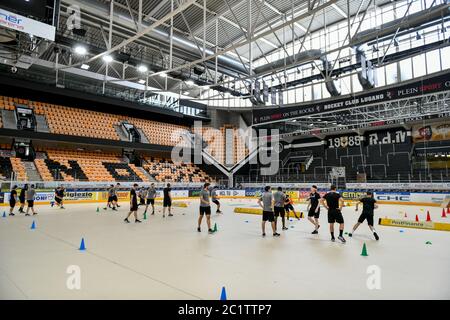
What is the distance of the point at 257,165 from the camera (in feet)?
116

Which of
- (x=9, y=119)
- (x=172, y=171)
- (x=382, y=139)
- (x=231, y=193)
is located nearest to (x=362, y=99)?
(x=382, y=139)

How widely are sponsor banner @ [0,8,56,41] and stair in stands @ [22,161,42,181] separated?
13670mm

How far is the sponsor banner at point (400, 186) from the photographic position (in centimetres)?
2127

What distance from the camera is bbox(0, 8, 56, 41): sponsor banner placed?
10312 millimetres

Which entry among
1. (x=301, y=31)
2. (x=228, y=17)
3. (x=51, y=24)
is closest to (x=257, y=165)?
(x=301, y=31)

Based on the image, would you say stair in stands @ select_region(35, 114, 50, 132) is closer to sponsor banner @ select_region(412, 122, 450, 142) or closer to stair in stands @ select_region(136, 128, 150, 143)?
stair in stands @ select_region(136, 128, 150, 143)

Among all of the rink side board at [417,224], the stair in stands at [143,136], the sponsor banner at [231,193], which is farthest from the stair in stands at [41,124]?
the rink side board at [417,224]

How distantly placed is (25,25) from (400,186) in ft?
86.0

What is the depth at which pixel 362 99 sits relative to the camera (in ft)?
43.3

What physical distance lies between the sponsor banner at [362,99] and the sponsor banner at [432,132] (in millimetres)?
9170

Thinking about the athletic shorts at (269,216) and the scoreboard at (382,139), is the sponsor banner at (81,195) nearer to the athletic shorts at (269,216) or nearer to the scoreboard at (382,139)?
the athletic shorts at (269,216)

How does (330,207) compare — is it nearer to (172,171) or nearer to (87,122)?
(172,171)

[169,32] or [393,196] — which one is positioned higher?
[169,32]
